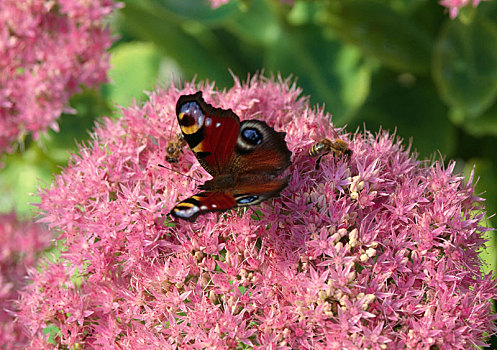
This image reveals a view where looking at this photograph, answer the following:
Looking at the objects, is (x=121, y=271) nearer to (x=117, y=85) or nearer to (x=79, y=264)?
(x=79, y=264)

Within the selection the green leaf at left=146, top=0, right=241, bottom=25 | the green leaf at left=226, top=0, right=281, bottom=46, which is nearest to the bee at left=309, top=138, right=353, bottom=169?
the green leaf at left=146, top=0, right=241, bottom=25

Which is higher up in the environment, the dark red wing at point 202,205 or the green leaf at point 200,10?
the green leaf at point 200,10

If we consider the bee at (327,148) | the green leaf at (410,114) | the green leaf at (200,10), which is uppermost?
the green leaf at (200,10)

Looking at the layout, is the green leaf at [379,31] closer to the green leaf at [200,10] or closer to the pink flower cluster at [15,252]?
the green leaf at [200,10]

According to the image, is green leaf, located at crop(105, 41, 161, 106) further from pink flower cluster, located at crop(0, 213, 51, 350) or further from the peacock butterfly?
the peacock butterfly

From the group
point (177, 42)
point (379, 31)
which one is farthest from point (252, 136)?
point (177, 42)

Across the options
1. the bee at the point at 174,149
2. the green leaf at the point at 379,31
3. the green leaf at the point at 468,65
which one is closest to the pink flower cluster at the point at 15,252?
the bee at the point at 174,149
